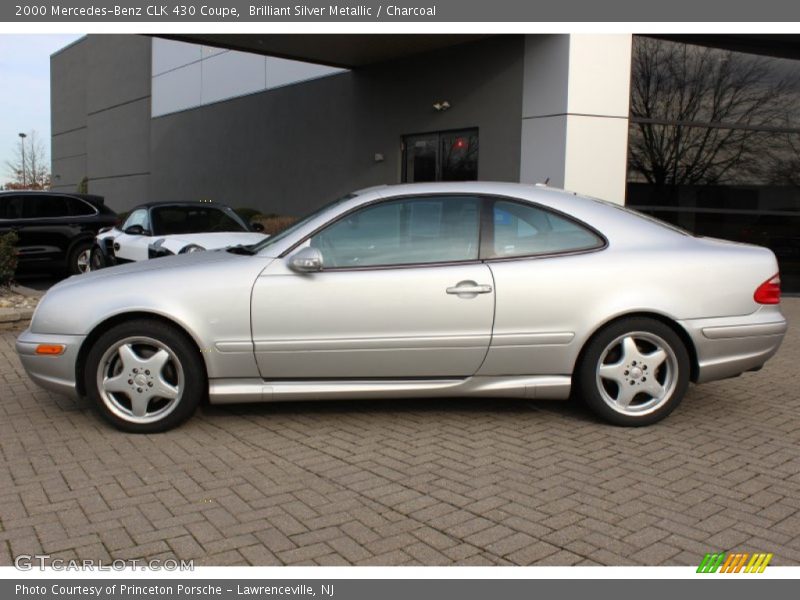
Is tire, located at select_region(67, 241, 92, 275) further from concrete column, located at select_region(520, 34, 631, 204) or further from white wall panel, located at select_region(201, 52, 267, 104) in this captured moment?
concrete column, located at select_region(520, 34, 631, 204)

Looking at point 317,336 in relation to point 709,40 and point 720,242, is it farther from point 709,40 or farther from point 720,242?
point 709,40

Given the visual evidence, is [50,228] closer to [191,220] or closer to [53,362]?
[191,220]

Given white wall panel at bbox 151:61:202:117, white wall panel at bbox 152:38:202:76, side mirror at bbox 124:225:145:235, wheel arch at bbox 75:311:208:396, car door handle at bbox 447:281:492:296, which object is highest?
white wall panel at bbox 152:38:202:76

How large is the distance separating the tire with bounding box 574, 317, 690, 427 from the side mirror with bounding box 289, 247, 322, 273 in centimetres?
183

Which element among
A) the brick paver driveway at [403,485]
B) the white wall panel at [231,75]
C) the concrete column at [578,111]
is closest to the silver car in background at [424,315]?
the brick paver driveway at [403,485]

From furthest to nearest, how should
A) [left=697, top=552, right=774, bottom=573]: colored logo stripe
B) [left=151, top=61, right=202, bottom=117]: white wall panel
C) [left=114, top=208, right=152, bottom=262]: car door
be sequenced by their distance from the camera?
[left=151, top=61, right=202, bottom=117]: white wall panel → [left=114, top=208, right=152, bottom=262]: car door → [left=697, top=552, right=774, bottom=573]: colored logo stripe

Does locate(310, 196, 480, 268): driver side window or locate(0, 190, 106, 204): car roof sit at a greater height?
locate(0, 190, 106, 204): car roof

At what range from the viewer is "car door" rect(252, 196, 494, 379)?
468cm

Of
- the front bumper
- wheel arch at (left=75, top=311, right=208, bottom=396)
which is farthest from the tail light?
the front bumper

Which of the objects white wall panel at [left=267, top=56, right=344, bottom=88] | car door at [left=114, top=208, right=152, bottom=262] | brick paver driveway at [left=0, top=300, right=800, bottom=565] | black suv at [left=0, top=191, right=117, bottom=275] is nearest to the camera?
brick paver driveway at [left=0, top=300, right=800, bottom=565]

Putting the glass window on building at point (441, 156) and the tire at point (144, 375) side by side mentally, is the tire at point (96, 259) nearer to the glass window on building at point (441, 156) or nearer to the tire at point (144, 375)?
the glass window on building at point (441, 156)

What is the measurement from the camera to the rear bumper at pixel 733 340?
487 centimetres

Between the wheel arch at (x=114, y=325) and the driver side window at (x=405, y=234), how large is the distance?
3.20 feet

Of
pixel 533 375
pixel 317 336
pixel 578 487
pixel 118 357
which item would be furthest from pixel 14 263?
pixel 578 487
